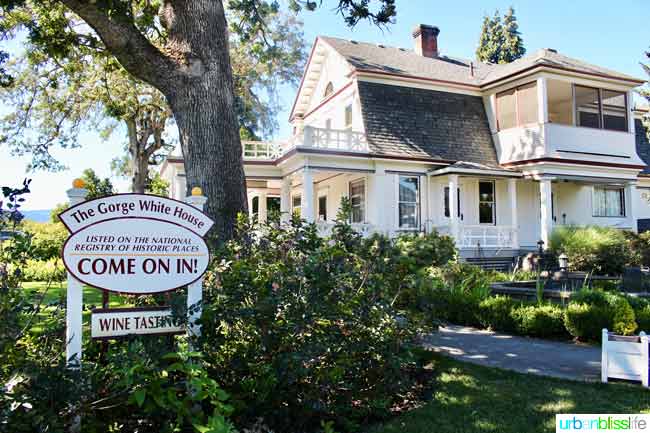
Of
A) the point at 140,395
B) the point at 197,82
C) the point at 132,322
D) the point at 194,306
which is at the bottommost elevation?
the point at 140,395

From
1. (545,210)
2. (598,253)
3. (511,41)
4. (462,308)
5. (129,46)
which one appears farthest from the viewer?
(511,41)

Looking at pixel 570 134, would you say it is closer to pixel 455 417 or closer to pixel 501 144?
pixel 501 144

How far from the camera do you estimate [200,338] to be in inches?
150

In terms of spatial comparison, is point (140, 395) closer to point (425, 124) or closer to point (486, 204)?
point (425, 124)

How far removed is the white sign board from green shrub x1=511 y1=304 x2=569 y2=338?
5.91 metres

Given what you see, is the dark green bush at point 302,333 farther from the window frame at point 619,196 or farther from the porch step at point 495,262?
the window frame at point 619,196

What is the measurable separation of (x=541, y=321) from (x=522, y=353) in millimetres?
1202

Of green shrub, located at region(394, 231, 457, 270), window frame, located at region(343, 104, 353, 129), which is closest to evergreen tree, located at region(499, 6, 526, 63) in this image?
window frame, located at region(343, 104, 353, 129)

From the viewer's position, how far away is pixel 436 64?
72.1ft

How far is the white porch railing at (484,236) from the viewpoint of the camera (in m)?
17.4

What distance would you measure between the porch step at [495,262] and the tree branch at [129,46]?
12692 mm

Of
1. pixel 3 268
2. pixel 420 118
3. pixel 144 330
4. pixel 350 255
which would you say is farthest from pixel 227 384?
pixel 420 118

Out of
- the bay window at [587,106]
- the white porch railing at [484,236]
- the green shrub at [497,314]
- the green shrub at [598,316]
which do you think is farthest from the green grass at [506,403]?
the bay window at [587,106]

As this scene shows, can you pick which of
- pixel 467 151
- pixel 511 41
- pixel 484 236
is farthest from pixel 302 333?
pixel 511 41
